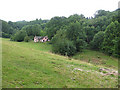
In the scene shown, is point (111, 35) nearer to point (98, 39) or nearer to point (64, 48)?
point (98, 39)

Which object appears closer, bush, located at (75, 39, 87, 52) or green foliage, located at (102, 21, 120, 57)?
green foliage, located at (102, 21, 120, 57)

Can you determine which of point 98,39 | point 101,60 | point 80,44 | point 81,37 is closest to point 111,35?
point 101,60

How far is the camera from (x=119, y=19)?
104 feet

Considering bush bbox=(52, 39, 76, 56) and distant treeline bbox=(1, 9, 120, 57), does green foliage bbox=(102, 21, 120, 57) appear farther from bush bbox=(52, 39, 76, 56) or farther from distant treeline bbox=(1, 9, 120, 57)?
bush bbox=(52, 39, 76, 56)

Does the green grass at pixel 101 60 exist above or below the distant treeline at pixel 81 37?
below

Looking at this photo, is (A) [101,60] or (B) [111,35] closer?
(A) [101,60]

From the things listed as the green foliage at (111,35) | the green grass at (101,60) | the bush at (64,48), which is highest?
the green foliage at (111,35)

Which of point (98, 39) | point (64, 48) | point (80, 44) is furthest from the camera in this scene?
point (98, 39)

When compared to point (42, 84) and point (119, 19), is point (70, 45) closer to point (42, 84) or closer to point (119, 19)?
point (119, 19)

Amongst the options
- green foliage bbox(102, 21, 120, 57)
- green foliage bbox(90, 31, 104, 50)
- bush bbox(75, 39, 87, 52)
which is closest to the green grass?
green foliage bbox(102, 21, 120, 57)

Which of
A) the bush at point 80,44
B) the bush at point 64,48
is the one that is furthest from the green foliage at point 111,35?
the bush at point 64,48

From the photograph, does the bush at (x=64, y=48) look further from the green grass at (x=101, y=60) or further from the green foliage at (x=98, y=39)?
the green foliage at (x=98, y=39)

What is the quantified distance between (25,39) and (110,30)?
4550 centimetres

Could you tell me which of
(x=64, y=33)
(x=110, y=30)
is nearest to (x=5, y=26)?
(x=64, y=33)
